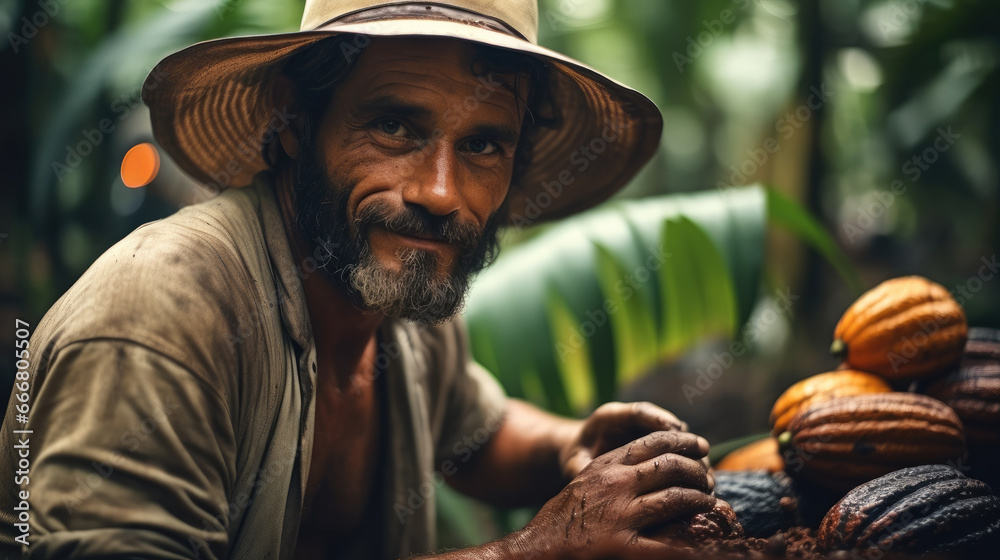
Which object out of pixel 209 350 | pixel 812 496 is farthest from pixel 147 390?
pixel 812 496

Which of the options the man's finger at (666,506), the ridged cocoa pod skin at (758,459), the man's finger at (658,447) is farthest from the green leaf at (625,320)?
the man's finger at (666,506)

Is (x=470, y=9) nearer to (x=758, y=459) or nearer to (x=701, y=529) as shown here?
(x=701, y=529)

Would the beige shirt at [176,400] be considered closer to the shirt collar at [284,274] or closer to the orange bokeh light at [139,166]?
the shirt collar at [284,274]

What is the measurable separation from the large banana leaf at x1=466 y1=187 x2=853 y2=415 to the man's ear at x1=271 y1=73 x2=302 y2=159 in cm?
104

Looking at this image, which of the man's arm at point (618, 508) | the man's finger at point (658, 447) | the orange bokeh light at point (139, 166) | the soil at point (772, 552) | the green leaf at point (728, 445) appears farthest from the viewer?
the orange bokeh light at point (139, 166)

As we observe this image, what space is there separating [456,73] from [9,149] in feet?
8.05

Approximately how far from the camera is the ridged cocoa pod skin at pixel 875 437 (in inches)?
64.2

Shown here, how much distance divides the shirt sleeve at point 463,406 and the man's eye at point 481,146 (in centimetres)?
78

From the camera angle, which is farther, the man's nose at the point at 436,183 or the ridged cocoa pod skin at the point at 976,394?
the ridged cocoa pod skin at the point at 976,394

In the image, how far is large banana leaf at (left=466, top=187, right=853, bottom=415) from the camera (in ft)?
8.59

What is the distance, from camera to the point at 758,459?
6.75 ft

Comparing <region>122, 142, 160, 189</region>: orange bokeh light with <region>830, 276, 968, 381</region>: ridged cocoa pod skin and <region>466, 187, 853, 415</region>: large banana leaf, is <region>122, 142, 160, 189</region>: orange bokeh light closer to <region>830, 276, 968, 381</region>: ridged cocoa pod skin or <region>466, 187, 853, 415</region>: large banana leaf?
<region>466, 187, 853, 415</region>: large banana leaf

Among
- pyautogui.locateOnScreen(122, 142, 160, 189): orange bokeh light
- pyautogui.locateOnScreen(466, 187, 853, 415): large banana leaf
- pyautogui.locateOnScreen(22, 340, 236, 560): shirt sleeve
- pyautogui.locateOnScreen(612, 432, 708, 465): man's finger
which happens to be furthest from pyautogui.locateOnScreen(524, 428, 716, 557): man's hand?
pyautogui.locateOnScreen(122, 142, 160, 189): orange bokeh light

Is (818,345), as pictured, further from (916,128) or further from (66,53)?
(66,53)
